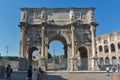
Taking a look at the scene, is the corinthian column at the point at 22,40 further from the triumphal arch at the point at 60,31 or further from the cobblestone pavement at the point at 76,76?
the cobblestone pavement at the point at 76,76

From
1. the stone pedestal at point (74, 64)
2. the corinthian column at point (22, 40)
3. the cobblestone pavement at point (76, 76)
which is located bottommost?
the cobblestone pavement at point (76, 76)

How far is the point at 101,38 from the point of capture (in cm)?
5169

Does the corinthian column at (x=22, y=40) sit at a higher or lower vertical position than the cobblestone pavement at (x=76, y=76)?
higher

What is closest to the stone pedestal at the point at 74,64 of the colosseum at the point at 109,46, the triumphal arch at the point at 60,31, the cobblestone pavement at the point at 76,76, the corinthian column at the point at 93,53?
the triumphal arch at the point at 60,31

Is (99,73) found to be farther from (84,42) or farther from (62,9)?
(62,9)

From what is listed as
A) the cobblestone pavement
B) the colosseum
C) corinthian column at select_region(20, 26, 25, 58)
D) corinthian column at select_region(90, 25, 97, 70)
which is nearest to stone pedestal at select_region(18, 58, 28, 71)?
corinthian column at select_region(20, 26, 25, 58)

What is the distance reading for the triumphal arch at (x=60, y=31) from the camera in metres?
27.9

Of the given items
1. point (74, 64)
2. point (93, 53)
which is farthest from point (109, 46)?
point (74, 64)

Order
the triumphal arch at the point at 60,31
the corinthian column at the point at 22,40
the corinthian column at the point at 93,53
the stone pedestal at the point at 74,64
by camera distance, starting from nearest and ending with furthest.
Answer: the stone pedestal at the point at 74,64
the corinthian column at the point at 93,53
the corinthian column at the point at 22,40
the triumphal arch at the point at 60,31

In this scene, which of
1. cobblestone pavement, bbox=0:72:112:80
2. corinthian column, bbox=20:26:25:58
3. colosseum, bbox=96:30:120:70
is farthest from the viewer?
colosseum, bbox=96:30:120:70

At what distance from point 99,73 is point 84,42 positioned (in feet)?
22.8

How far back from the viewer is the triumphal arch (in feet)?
91.6

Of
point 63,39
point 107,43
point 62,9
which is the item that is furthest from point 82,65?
point 107,43

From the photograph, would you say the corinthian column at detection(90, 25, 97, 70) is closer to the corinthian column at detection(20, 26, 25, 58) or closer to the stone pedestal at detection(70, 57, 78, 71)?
the stone pedestal at detection(70, 57, 78, 71)
